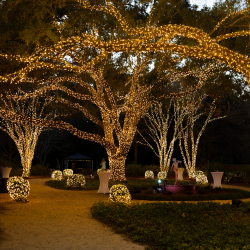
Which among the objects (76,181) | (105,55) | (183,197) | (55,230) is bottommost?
(55,230)

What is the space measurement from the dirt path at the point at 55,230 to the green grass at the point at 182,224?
365mm

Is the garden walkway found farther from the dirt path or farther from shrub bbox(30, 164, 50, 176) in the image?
shrub bbox(30, 164, 50, 176)

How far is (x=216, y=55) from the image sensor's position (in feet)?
22.9

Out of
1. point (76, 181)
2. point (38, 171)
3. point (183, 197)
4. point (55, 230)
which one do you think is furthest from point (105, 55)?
point (38, 171)

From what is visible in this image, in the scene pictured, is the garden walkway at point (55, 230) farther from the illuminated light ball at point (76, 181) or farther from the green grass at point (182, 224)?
the illuminated light ball at point (76, 181)

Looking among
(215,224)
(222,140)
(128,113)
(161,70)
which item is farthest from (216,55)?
(222,140)

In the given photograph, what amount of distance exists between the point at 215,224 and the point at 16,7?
7731 millimetres

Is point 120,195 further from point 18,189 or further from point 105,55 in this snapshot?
point 105,55

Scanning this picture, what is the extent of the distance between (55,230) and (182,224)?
8.94 feet

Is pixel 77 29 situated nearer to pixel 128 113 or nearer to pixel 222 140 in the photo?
pixel 128 113

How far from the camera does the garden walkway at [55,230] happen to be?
5.51m

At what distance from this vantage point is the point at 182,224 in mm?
7094

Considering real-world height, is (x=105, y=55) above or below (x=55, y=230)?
above

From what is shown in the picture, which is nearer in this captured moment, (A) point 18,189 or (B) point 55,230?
(B) point 55,230
